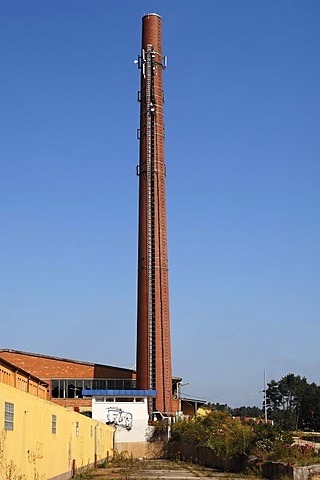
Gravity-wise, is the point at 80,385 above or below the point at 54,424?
above

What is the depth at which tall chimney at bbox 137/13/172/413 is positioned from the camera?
61.9 m

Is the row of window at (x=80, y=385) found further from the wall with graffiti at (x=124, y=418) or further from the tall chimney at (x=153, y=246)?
the wall with graffiti at (x=124, y=418)

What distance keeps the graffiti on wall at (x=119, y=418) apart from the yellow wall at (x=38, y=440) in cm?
2177

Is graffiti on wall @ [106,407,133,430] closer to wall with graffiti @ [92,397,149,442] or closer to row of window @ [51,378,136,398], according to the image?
wall with graffiti @ [92,397,149,442]

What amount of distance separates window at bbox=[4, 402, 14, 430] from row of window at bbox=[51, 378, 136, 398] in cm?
5271

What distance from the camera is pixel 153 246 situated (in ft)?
209

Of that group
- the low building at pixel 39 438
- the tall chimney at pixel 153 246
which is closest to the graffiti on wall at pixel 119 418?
the tall chimney at pixel 153 246

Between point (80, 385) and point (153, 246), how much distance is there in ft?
52.6

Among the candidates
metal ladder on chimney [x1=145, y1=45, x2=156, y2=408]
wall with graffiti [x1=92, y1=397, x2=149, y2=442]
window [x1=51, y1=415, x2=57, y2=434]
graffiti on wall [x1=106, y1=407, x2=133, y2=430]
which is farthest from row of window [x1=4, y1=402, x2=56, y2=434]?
metal ladder on chimney [x1=145, y1=45, x2=156, y2=408]

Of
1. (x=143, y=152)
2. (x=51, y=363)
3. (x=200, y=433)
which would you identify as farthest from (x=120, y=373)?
(x=200, y=433)

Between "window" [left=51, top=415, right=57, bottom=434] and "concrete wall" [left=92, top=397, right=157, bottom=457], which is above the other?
"window" [left=51, top=415, right=57, bottom=434]

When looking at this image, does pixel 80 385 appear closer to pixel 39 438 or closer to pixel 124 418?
pixel 124 418

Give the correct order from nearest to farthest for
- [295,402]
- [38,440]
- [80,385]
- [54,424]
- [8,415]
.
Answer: [8,415] < [38,440] < [54,424] < [80,385] < [295,402]

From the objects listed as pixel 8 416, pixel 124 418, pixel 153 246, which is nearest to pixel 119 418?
pixel 124 418
